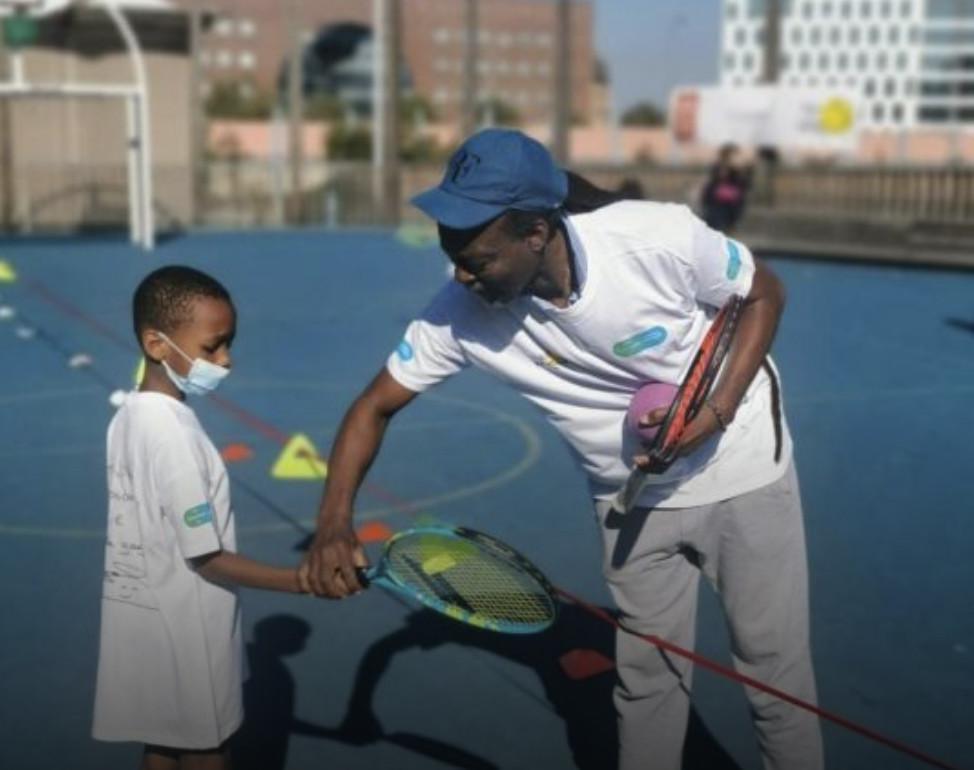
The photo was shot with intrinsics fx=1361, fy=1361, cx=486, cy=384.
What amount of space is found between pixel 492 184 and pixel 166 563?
117 cm

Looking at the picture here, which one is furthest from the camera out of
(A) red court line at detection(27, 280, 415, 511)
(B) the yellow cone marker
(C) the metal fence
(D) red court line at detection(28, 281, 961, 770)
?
(C) the metal fence

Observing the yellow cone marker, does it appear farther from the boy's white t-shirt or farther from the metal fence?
the metal fence

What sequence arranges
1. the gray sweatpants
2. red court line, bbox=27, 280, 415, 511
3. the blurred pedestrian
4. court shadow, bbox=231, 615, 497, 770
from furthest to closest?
the blurred pedestrian
red court line, bbox=27, 280, 415, 511
court shadow, bbox=231, 615, 497, 770
the gray sweatpants

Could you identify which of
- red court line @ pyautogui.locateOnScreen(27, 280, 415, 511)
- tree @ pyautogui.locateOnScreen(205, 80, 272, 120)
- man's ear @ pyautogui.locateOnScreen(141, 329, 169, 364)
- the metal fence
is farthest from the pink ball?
tree @ pyautogui.locateOnScreen(205, 80, 272, 120)

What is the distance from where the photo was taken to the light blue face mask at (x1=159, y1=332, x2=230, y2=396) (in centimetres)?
321

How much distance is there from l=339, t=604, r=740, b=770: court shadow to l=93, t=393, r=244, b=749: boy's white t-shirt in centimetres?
119

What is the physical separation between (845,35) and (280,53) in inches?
2173

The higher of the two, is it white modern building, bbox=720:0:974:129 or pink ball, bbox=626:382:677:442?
white modern building, bbox=720:0:974:129

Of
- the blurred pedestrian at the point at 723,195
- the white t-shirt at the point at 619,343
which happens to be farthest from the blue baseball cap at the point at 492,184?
the blurred pedestrian at the point at 723,195

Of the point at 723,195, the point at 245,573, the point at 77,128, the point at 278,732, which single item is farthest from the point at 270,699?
→ the point at 77,128

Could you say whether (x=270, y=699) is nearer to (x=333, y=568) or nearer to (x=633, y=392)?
(x=333, y=568)

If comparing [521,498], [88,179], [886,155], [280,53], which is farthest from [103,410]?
[280,53]

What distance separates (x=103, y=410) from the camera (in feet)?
32.8

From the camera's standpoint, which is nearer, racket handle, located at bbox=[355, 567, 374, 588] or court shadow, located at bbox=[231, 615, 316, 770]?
racket handle, located at bbox=[355, 567, 374, 588]
